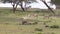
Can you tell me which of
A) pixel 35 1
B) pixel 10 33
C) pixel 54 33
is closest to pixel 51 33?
pixel 54 33

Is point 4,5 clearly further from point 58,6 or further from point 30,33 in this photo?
point 30,33

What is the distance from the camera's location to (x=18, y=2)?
43.4 metres

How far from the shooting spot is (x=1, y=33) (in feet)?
53.0

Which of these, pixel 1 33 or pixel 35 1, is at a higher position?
pixel 1 33

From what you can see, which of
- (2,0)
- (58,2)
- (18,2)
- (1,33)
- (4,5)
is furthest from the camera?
(4,5)

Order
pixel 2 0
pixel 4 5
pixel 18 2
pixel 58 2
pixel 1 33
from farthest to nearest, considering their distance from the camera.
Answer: pixel 4 5 → pixel 2 0 → pixel 58 2 → pixel 18 2 → pixel 1 33

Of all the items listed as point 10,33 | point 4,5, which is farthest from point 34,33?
point 4,5

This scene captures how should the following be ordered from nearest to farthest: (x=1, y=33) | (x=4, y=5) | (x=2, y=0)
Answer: (x=1, y=33)
(x=2, y=0)
(x=4, y=5)

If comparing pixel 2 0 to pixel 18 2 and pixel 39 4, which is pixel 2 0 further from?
pixel 18 2

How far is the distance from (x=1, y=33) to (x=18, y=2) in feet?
90.1

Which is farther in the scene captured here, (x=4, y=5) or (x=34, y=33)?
(x=4, y=5)

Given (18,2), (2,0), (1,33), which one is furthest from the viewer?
(2,0)

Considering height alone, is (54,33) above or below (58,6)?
above

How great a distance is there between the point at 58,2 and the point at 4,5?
20259 millimetres
